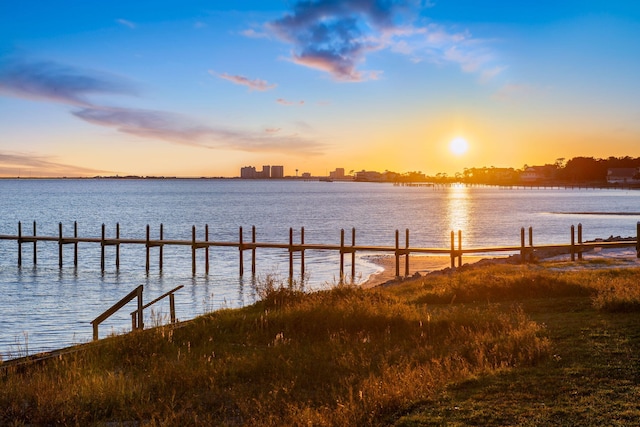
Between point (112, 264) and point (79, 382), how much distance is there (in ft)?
127

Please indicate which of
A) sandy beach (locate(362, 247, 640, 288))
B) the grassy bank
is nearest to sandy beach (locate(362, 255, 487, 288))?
sandy beach (locate(362, 247, 640, 288))

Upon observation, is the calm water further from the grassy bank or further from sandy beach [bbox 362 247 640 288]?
the grassy bank

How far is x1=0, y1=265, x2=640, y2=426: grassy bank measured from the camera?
8.22 meters

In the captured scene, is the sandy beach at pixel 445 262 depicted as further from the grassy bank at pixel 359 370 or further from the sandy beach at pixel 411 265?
the grassy bank at pixel 359 370

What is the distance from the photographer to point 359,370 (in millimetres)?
10680

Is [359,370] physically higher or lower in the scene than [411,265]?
higher

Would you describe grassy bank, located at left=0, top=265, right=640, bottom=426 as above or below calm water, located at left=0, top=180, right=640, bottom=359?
above

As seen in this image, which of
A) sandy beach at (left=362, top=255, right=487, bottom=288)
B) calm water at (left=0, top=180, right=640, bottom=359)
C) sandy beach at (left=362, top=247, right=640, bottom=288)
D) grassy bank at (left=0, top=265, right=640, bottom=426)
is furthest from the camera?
sandy beach at (left=362, top=255, right=487, bottom=288)

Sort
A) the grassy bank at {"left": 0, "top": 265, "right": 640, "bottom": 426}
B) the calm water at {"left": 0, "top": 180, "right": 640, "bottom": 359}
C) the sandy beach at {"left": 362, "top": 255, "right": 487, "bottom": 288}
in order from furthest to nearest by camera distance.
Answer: the sandy beach at {"left": 362, "top": 255, "right": 487, "bottom": 288}
the calm water at {"left": 0, "top": 180, "right": 640, "bottom": 359}
the grassy bank at {"left": 0, "top": 265, "right": 640, "bottom": 426}

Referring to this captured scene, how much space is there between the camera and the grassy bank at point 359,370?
8219 millimetres

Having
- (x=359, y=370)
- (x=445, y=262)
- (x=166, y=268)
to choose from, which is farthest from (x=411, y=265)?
(x=359, y=370)

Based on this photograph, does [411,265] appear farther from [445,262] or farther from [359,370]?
[359,370]

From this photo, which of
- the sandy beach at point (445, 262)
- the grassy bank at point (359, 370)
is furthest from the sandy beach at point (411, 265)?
the grassy bank at point (359, 370)

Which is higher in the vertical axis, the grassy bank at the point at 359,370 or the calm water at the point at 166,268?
the grassy bank at the point at 359,370
